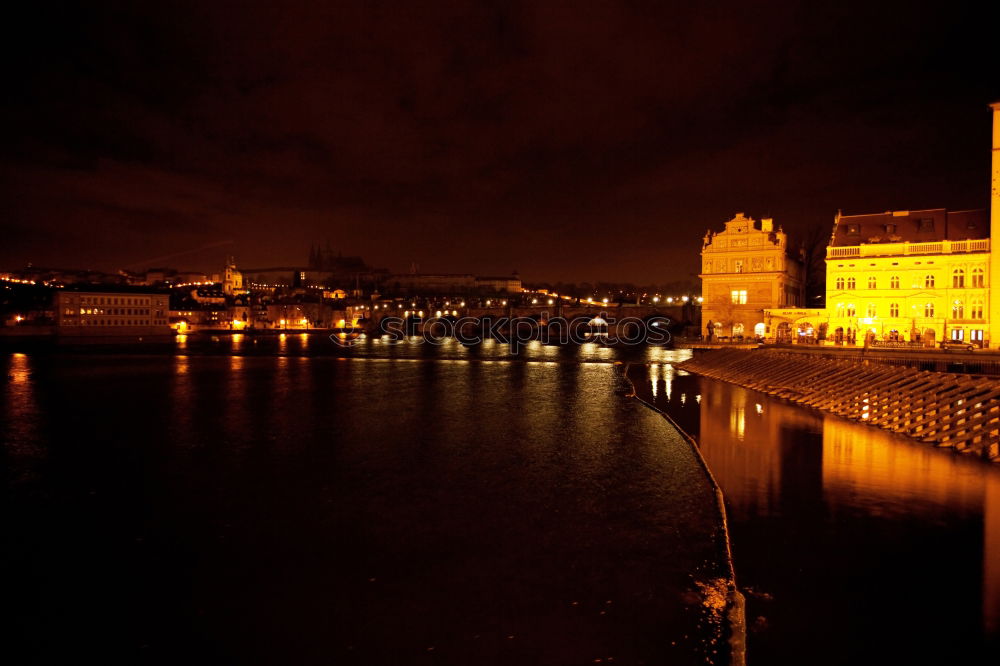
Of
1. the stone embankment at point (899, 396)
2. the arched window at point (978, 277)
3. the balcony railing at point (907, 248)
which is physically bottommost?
the stone embankment at point (899, 396)

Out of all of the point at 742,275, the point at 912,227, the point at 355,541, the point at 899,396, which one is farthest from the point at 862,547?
the point at 742,275

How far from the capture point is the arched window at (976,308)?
36.0 metres

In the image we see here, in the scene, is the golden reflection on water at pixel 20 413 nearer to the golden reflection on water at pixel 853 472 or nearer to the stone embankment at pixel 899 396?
the golden reflection on water at pixel 853 472

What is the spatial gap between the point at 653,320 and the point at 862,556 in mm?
96313

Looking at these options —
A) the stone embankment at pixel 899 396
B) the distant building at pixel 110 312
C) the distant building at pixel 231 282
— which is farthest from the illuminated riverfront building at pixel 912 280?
the distant building at pixel 231 282

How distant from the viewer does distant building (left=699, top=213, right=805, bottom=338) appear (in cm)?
4875

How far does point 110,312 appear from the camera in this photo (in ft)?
301

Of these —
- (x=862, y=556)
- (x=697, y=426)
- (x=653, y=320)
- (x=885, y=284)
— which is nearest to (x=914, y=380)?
(x=697, y=426)

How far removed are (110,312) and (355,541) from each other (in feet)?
343

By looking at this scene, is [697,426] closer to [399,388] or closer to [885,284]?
[399,388]

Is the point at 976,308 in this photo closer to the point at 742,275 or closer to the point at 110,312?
the point at 742,275

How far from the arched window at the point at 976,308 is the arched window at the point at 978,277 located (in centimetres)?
97

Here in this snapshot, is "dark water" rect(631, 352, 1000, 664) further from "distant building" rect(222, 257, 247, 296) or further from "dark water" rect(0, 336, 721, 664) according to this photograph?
"distant building" rect(222, 257, 247, 296)

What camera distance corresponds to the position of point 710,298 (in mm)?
51000
